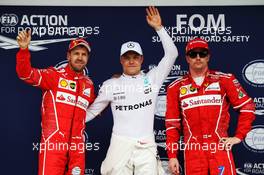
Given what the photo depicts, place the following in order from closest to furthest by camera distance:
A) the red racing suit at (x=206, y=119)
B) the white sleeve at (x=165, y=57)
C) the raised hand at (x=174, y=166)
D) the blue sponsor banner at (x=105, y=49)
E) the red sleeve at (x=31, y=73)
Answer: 1. the red sleeve at (x=31, y=73)
2. the red racing suit at (x=206, y=119)
3. the raised hand at (x=174, y=166)
4. the white sleeve at (x=165, y=57)
5. the blue sponsor banner at (x=105, y=49)

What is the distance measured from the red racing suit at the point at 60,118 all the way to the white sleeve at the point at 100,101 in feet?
0.45

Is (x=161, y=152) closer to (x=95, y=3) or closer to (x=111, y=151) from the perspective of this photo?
(x=111, y=151)

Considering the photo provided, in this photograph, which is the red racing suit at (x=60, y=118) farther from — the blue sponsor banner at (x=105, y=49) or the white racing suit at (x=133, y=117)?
the blue sponsor banner at (x=105, y=49)

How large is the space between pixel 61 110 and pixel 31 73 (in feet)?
1.26

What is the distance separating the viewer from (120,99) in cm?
378

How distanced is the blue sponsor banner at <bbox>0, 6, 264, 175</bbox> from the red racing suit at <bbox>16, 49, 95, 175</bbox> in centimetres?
74

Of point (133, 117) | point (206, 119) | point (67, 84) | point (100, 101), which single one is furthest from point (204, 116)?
point (67, 84)

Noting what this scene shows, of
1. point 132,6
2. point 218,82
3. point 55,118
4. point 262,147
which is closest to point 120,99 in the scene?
point 55,118

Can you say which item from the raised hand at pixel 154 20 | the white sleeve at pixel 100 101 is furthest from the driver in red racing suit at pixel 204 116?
the white sleeve at pixel 100 101

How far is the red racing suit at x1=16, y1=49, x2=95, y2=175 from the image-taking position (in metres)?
3.55

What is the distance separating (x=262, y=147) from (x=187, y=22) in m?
1.44

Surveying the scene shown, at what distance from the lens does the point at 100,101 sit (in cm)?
389

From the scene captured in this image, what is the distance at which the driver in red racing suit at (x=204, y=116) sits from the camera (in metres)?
3.59

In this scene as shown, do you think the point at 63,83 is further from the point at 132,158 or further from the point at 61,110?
the point at 132,158
